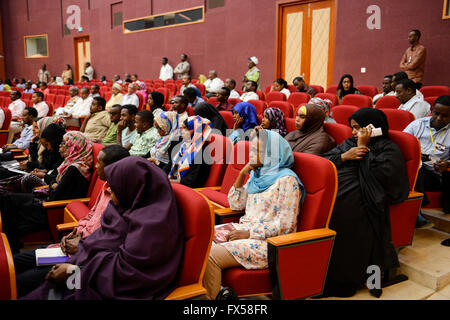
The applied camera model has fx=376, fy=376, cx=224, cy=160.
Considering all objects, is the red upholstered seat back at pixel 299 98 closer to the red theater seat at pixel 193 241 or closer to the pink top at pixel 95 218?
the pink top at pixel 95 218

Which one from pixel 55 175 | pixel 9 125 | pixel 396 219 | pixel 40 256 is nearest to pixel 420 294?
pixel 396 219

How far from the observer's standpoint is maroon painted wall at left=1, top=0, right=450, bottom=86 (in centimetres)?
608

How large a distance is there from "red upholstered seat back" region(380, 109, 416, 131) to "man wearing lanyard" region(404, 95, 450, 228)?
8 centimetres

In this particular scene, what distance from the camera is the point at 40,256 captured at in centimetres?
170

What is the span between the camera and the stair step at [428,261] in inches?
87.0

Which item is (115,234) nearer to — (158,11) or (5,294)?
(5,294)

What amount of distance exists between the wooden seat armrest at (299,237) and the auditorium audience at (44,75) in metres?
16.4

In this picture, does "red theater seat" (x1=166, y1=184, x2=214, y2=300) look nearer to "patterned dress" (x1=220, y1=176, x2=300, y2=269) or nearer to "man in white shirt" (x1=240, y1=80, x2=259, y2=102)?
"patterned dress" (x1=220, y1=176, x2=300, y2=269)


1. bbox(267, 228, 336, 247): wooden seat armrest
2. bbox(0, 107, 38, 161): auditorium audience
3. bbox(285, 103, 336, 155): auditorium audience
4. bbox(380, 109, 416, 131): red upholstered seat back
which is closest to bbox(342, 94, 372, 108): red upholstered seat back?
bbox(380, 109, 416, 131): red upholstered seat back

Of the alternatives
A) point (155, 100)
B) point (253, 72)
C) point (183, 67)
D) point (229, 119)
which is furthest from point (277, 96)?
point (183, 67)

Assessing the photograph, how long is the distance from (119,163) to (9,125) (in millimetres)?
4572

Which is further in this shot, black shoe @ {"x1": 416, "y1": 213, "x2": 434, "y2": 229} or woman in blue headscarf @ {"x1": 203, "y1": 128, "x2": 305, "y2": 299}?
black shoe @ {"x1": 416, "y1": 213, "x2": 434, "y2": 229}

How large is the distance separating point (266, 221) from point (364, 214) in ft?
1.90

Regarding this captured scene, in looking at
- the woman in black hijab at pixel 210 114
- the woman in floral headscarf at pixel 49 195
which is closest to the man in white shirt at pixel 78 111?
the woman in black hijab at pixel 210 114
